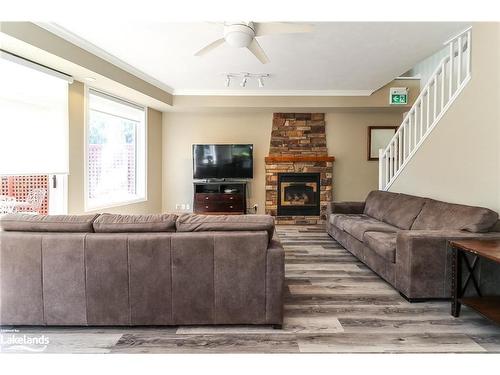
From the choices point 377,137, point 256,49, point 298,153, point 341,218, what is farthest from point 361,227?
point 377,137

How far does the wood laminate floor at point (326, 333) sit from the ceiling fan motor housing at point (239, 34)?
2.49 meters

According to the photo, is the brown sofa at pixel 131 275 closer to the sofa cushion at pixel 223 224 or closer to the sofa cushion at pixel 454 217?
the sofa cushion at pixel 223 224

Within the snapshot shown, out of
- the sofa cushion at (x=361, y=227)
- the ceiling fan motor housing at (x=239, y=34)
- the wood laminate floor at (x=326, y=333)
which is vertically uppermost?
the ceiling fan motor housing at (x=239, y=34)

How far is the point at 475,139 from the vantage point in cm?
310

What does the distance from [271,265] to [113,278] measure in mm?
1116

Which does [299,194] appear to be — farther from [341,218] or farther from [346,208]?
[341,218]

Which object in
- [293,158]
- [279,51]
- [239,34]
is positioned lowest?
[293,158]

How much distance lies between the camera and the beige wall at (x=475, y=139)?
2.85 m

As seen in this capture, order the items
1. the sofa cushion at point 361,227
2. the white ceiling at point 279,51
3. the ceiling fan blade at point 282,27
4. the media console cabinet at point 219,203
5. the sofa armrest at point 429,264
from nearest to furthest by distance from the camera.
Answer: the sofa armrest at point 429,264 → the ceiling fan blade at point 282,27 → the white ceiling at point 279,51 → the sofa cushion at point 361,227 → the media console cabinet at point 219,203

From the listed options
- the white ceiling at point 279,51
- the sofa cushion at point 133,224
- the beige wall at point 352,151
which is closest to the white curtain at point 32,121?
the white ceiling at point 279,51

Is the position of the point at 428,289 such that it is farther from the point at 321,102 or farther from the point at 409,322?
the point at 321,102

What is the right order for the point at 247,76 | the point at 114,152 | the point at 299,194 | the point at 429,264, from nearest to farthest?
the point at 429,264, the point at 247,76, the point at 114,152, the point at 299,194

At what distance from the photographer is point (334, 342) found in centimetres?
198

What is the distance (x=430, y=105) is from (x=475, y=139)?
1.28 meters
